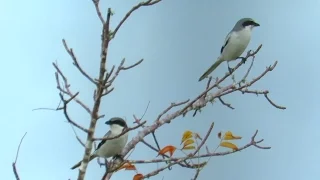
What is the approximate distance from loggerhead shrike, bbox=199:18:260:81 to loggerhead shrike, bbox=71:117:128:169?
1999mm

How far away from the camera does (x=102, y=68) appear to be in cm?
518

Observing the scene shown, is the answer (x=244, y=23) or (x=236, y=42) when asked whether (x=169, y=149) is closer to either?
(x=236, y=42)

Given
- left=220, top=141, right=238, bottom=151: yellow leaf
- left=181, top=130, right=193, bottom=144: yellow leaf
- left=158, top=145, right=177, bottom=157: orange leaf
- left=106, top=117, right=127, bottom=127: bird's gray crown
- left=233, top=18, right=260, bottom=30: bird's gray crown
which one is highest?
left=233, top=18, right=260, bottom=30: bird's gray crown

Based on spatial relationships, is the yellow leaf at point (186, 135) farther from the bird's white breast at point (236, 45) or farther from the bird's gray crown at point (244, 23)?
the bird's gray crown at point (244, 23)

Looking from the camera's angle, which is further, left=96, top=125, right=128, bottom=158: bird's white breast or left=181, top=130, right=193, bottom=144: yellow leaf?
left=96, top=125, right=128, bottom=158: bird's white breast

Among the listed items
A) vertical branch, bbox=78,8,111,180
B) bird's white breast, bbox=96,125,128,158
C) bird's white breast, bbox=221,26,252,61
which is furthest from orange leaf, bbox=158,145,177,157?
bird's white breast, bbox=221,26,252,61

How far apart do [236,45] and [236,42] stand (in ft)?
0.21

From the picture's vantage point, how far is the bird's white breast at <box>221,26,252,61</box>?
1019cm

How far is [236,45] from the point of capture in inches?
401

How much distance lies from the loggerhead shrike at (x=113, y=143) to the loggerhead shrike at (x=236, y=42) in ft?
6.56

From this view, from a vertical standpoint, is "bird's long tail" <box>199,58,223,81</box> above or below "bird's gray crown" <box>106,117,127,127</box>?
above

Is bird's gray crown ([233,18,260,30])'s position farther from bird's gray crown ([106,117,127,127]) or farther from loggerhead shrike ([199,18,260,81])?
bird's gray crown ([106,117,127,127])

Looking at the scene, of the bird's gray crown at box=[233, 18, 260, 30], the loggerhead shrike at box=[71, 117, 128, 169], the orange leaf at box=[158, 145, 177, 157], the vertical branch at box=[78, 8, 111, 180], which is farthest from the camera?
the bird's gray crown at box=[233, 18, 260, 30]

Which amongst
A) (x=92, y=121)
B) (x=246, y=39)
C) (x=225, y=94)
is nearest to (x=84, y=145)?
(x=92, y=121)
